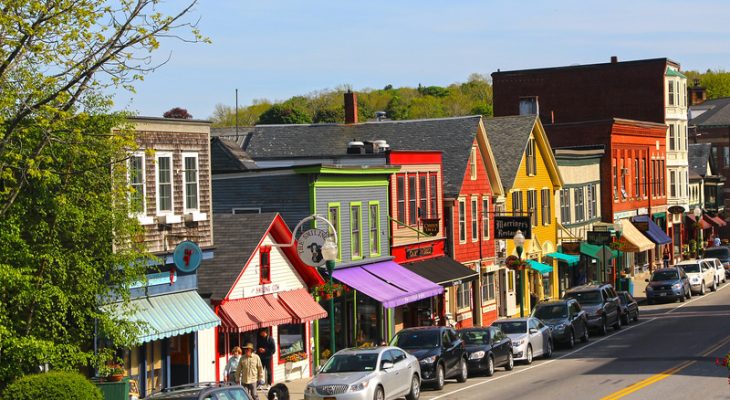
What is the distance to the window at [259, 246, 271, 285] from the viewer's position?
33281 millimetres

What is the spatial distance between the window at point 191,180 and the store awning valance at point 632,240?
4006 cm

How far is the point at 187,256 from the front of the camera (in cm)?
2923

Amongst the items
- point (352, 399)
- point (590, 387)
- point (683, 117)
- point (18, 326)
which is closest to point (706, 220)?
point (683, 117)

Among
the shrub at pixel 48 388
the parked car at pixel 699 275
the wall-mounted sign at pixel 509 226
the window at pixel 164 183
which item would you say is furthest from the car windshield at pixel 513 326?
the parked car at pixel 699 275

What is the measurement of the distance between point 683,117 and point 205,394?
7279cm

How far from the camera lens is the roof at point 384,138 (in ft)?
165

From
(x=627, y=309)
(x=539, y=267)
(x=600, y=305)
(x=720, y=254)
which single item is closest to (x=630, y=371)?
(x=600, y=305)

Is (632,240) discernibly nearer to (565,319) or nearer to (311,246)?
(565,319)

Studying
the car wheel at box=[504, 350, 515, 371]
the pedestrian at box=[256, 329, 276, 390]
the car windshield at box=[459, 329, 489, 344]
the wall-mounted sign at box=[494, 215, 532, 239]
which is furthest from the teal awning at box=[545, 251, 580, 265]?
the pedestrian at box=[256, 329, 276, 390]

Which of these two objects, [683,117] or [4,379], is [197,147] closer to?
[4,379]

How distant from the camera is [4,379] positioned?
2294 cm

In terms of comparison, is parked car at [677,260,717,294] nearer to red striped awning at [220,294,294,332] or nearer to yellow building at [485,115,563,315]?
yellow building at [485,115,563,315]

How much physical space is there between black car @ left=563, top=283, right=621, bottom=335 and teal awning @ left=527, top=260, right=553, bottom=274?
6.09 m

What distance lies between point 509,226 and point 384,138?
25.2 ft
